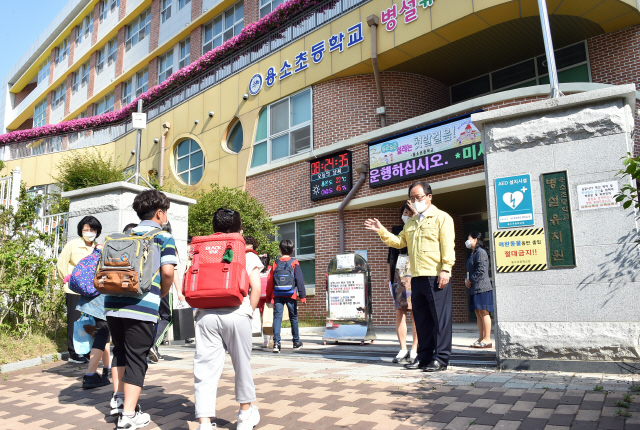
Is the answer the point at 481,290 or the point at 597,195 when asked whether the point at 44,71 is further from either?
the point at 597,195

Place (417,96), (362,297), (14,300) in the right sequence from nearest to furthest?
(14,300) → (362,297) → (417,96)

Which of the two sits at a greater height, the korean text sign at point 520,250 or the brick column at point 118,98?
the brick column at point 118,98

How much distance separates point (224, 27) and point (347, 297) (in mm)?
15251

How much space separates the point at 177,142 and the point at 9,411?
1664 centimetres

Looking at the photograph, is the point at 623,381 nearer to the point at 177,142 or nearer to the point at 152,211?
the point at 152,211

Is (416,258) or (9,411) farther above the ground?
(416,258)

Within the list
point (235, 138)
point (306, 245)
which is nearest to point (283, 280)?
point (306, 245)

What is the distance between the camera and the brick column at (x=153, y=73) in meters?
24.6

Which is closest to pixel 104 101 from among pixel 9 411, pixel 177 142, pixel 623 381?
pixel 177 142

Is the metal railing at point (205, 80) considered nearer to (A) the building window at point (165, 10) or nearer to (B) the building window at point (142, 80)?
(B) the building window at point (142, 80)

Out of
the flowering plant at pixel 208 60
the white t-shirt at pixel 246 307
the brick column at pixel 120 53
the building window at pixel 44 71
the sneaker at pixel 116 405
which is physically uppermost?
the building window at pixel 44 71

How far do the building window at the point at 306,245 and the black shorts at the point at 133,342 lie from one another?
413 inches

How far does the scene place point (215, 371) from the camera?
3457mm

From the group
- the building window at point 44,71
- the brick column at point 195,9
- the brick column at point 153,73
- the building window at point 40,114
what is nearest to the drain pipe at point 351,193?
the brick column at point 195,9
